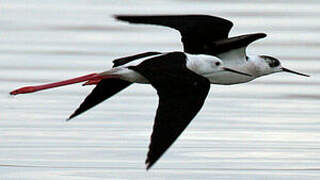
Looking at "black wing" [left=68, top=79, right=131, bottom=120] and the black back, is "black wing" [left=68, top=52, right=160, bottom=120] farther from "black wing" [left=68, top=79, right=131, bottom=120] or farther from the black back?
the black back

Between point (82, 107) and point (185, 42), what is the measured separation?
1260 millimetres

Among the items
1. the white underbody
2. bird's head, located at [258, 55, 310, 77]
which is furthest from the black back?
bird's head, located at [258, 55, 310, 77]

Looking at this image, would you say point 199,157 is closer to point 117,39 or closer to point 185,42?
point 185,42

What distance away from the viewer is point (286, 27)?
2120 centimetres

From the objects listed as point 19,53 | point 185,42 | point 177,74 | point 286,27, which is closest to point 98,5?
point 286,27

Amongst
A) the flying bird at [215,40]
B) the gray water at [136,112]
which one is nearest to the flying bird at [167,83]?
the flying bird at [215,40]

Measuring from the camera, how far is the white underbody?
12.5 m

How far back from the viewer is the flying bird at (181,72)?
11.7 metres

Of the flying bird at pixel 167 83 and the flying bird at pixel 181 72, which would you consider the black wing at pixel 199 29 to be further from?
the flying bird at pixel 167 83

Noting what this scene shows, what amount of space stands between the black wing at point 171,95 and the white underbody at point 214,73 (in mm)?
94

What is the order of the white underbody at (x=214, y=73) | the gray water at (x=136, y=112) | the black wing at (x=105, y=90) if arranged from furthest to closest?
the gray water at (x=136, y=112)
the black wing at (x=105, y=90)
the white underbody at (x=214, y=73)

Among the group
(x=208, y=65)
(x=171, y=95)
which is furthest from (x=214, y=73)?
(x=171, y=95)

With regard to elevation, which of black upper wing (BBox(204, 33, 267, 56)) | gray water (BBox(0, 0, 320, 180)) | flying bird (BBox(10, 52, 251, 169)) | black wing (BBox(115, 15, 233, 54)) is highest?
flying bird (BBox(10, 52, 251, 169))

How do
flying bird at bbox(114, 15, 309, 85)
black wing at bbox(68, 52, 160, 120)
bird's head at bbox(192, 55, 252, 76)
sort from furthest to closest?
flying bird at bbox(114, 15, 309, 85) → bird's head at bbox(192, 55, 252, 76) → black wing at bbox(68, 52, 160, 120)
